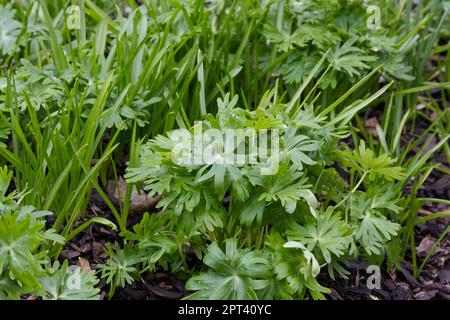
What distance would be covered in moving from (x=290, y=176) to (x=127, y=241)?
29.8 inches

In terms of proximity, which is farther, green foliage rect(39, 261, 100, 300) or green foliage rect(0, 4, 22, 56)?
green foliage rect(0, 4, 22, 56)

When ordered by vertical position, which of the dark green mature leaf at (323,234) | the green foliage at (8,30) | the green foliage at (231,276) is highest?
the green foliage at (8,30)

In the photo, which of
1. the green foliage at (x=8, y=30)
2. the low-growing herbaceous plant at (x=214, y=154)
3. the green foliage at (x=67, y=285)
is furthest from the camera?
the green foliage at (x=8, y=30)

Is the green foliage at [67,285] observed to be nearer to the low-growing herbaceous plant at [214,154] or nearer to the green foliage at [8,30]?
the low-growing herbaceous plant at [214,154]

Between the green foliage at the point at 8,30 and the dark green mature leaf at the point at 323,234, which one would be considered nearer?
the dark green mature leaf at the point at 323,234

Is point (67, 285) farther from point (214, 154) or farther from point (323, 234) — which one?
point (323, 234)

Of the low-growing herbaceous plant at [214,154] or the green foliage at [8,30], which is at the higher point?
the green foliage at [8,30]

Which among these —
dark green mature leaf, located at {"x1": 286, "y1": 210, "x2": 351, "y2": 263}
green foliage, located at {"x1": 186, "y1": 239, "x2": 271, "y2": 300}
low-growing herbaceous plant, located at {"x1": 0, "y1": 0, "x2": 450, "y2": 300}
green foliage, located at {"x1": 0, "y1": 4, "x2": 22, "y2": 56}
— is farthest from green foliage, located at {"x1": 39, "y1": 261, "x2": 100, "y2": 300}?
green foliage, located at {"x1": 0, "y1": 4, "x2": 22, "y2": 56}

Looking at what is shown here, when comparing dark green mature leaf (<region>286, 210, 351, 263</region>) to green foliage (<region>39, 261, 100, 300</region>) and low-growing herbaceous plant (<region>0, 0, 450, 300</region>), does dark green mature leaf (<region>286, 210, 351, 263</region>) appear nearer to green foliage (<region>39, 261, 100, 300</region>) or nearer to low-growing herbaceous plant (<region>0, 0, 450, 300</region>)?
low-growing herbaceous plant (<region>0, 0, 450, 300</region>)

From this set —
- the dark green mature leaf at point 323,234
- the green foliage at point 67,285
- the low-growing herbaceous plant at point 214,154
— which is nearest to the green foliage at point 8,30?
the low-growing herbaceous plant at point 214,154

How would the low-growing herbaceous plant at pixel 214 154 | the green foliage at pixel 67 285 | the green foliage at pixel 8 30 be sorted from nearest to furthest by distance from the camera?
the green foliage at pixel 67 285 → the low-growing herbaceous plant at pixel 214 154 → the green foliage at pixel 8 30
